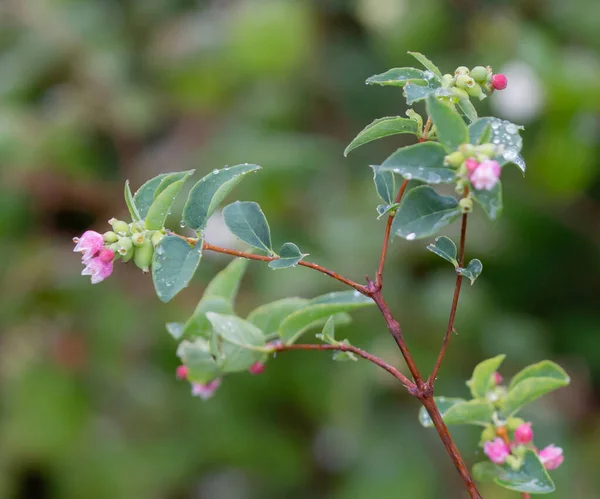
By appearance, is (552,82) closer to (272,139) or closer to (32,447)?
(272,139)

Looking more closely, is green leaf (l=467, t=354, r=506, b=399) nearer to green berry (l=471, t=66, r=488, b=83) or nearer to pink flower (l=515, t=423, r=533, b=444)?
pink flower (l=515, t=423, r=533, b=444)

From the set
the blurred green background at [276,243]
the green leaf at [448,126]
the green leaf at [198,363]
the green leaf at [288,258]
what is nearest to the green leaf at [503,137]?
the green leaf at [448,126]

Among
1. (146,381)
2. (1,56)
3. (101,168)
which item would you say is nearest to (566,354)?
(146,381)

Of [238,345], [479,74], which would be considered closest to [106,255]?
[238,345]

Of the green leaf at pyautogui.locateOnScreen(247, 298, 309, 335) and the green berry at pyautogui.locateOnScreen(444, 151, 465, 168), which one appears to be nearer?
the green berry at pyautogui.locateOnScreen(444, 151, 465, 168)

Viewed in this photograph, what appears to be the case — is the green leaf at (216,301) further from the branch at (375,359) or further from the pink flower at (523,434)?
the pink flower at (523,434)

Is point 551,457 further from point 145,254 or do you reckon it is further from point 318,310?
point 145,254

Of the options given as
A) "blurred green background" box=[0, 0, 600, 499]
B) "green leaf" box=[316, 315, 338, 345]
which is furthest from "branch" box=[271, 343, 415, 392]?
"blurred green background" box=[0, 0, 600, 499]

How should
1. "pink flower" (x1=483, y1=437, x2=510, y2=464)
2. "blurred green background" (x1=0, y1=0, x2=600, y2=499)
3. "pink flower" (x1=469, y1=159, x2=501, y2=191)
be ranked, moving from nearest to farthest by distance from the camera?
1. "pink flower" (x1=469, y1=159, x2=501, y2=191)
2. "pink flower" (x1=483, y1=437, x2=510, y2=464)
3. "blurred green background" (x1=0, y1=0, x2=600, y2=499)
